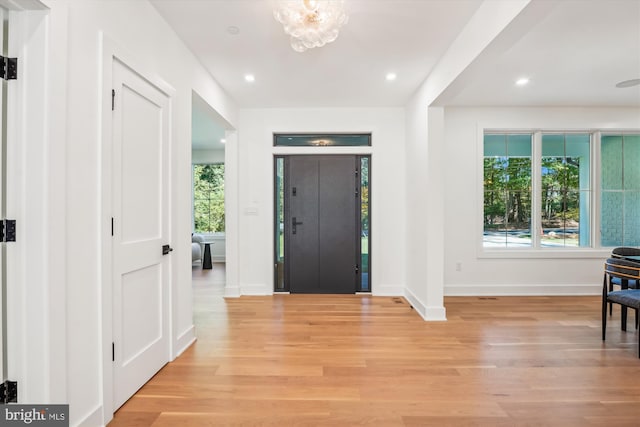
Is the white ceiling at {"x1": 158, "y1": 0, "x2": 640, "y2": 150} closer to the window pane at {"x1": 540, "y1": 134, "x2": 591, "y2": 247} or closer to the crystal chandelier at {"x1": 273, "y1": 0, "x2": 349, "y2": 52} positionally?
the crystal chandelier at {"x1": 273, "y1": 0, "x2": 349, "y2": 52}

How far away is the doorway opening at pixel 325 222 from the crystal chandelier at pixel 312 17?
2.55m

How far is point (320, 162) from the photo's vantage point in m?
4.70

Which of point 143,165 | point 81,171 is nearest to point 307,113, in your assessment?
point 143,165

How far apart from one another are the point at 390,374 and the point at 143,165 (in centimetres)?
227

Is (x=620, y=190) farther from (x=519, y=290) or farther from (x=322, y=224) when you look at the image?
(x=322, y=224)

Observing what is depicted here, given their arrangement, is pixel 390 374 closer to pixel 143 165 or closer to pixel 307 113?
pixel 143 165

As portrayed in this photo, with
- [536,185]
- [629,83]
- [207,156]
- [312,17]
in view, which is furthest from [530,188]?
[207,156]

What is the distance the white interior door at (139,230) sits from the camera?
1.95m

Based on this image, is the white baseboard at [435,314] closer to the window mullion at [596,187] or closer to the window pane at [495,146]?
the window pane at [495,146]

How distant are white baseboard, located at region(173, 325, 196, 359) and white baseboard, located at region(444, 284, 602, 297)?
11.1ft

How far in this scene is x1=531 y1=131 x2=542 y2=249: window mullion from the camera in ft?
15.2

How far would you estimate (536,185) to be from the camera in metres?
4.65

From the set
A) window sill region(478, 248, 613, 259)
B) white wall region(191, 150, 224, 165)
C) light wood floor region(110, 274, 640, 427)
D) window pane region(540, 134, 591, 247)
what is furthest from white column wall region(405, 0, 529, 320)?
white wall region(191, 150, 224, 165)

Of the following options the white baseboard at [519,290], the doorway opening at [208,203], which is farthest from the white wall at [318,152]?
the doorway opening at [208,203]
